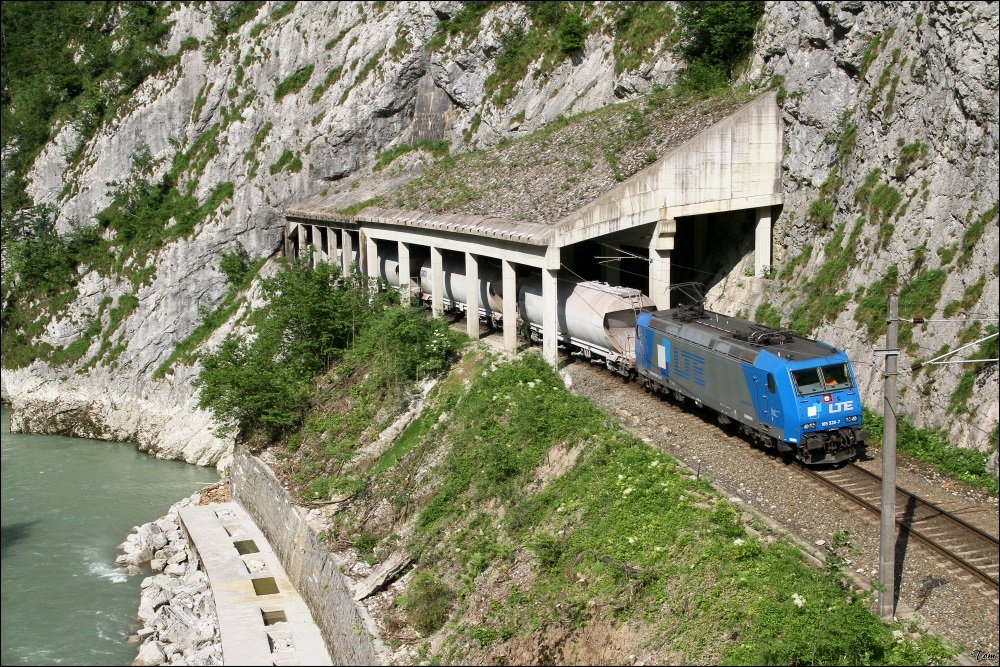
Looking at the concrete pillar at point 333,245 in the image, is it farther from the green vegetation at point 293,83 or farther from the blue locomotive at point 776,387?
the blue locomotive at point 776,387

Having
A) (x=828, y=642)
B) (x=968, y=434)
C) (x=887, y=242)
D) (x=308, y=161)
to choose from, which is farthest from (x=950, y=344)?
(x=308, y=161)

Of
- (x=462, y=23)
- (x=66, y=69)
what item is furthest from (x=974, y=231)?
(x=66, y=69)

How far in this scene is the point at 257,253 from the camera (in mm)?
49156

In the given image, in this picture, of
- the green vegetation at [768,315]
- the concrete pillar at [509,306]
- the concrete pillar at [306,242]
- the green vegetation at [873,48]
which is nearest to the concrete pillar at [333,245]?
the concrete pillar at [306,242]

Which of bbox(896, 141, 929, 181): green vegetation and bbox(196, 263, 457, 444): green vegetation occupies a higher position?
bbox(896, 141, 929, 181): green vegetation

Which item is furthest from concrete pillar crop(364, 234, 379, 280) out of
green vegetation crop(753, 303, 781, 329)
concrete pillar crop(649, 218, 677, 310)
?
green vegetation crop(753, 303, 781, 329)

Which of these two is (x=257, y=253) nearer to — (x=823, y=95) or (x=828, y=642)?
(x=823, y=95)

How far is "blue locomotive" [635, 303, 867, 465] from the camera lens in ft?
61.6

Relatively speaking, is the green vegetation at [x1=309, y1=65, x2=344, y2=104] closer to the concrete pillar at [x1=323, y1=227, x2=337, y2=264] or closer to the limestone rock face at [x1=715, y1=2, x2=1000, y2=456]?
the concrete pillar at [x1=323, y1=227, x2=337, y2=264]

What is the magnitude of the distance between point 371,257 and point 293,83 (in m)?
19.2

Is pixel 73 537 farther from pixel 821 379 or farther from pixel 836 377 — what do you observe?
pixel 836 377

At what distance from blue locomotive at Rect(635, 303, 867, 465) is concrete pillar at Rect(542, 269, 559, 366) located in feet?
16.4

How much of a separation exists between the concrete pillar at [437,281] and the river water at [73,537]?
12.1 metres

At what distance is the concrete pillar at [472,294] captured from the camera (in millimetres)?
31391
